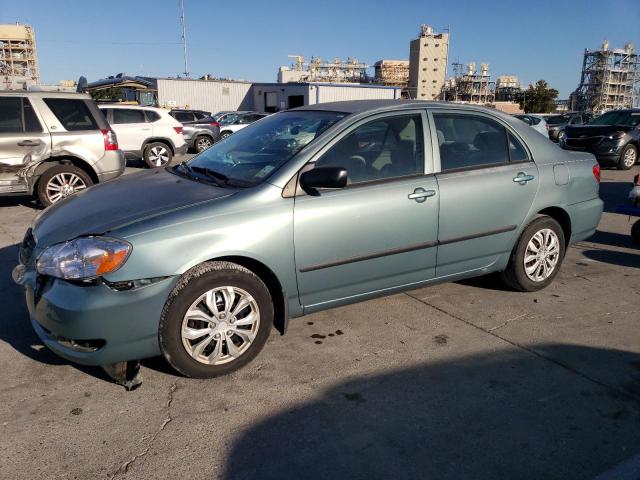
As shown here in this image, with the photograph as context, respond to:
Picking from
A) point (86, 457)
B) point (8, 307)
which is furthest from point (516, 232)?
point (8, 307)

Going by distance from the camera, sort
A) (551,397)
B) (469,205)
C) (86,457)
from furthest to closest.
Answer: (469,205)
(551,397)
(86,457)

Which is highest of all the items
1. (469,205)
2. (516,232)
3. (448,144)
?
(448,144)

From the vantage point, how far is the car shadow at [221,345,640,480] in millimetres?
2371

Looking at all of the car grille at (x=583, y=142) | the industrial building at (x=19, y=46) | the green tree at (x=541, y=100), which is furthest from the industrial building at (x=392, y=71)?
the car grille at (x=583, y=142)

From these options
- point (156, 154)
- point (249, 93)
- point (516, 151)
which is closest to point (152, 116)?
point (156, 154)

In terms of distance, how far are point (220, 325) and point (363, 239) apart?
110 centimetres

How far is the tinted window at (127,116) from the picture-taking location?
508 inches

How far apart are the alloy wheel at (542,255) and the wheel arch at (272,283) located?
2272 millimetres

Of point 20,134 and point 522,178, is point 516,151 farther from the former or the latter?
point 20,134

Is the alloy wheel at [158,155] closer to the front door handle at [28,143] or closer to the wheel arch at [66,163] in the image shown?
the wheel arch at [66,163]

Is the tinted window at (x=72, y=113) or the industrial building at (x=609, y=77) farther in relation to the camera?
the industrial building at (x=609, y=77)

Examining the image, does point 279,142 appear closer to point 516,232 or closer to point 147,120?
point 516,232

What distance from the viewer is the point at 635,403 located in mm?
2910

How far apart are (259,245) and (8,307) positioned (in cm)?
246
